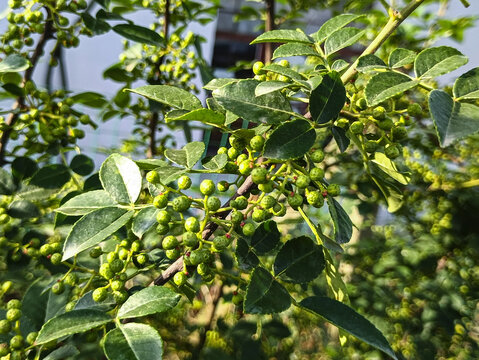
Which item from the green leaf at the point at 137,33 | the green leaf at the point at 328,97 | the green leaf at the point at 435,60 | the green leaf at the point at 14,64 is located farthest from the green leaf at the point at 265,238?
the green leaf at the point at 137,33

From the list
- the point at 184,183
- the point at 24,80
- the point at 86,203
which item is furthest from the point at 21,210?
the point at 184,183

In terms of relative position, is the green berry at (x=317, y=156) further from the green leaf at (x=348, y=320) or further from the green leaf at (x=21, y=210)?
the green leaf at (x=21, y=210)

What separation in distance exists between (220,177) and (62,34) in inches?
28.1

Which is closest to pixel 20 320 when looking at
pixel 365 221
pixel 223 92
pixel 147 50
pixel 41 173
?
pixel 41 173

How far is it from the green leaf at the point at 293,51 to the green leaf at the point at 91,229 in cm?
33

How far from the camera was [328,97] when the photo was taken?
1.78ft

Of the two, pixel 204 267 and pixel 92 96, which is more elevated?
pixel 204 267

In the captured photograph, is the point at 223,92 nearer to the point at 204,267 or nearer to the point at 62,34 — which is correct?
the point at 204,267

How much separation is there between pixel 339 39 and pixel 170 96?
0.28 meters

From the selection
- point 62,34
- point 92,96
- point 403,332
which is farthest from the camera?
point 403,332

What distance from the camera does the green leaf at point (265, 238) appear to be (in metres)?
0.67

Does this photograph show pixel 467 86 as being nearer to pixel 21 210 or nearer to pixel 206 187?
pixel 206 187

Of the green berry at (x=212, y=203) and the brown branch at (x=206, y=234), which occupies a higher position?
the green berry at (x=212, y=203)

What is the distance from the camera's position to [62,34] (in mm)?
1150
